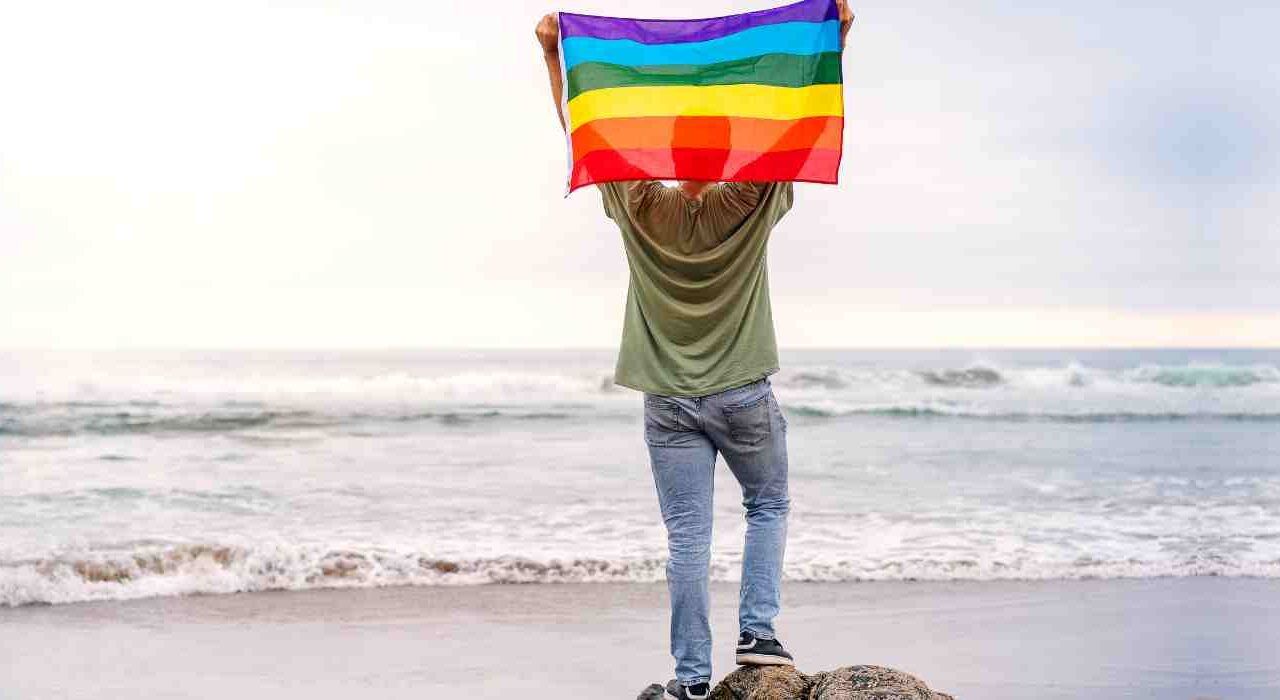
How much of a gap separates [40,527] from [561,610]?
17.0 ft

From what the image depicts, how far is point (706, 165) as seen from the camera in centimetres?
368

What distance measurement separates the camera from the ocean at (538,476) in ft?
24.1

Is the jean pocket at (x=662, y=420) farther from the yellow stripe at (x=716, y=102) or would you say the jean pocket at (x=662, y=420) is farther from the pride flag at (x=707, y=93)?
the yellow stripe at (x=716, y=102)

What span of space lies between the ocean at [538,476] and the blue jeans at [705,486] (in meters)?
3.42

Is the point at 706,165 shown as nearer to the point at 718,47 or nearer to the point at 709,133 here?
the point at 709,133

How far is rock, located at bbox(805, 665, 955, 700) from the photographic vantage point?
3477 millimetres

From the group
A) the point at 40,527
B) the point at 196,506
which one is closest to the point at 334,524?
the point at 196,506

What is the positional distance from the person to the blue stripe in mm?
90

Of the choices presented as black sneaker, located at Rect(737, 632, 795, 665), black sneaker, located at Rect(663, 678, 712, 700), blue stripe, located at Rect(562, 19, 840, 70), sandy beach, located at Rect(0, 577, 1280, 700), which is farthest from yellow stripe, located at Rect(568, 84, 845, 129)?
sandy beach, located at Rect(0, 577, 1280, 700)

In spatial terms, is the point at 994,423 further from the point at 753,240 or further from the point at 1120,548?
the point at 753,240

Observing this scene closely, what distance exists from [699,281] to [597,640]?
257 cm

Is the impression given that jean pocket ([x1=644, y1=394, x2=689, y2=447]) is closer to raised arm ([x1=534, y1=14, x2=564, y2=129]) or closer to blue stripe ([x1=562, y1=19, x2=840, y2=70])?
raised arm ([x1=534, y1=14, x2=564, y2=129])

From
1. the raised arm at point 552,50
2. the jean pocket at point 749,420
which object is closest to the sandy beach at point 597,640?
the jean pocket at point 749,420

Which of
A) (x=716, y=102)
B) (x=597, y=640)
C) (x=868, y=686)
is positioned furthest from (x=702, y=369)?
(x=597, y=640)
